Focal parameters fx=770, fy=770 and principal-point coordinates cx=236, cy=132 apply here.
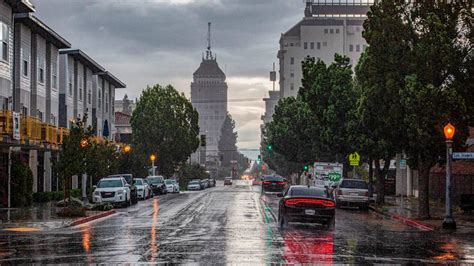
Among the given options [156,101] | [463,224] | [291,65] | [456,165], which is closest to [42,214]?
[463,224]

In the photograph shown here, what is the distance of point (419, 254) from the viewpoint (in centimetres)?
1962

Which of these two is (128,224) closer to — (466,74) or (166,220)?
(166,220)

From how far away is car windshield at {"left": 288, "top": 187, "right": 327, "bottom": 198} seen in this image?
1112 inches

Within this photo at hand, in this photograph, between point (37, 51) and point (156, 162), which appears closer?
point (37, 51)

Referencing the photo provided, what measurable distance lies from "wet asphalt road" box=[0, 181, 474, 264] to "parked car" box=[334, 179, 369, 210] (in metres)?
13.6

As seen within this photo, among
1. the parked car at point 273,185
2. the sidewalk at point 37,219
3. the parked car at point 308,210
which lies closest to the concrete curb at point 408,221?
the parked car at point 308,210

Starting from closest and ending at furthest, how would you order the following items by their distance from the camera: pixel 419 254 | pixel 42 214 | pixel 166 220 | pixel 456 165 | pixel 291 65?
pixel 419 254
pixel 166 220
pixel 42 214
pixel 456 165
pixel 291 65

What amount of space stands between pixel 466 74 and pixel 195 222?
13.1 metres

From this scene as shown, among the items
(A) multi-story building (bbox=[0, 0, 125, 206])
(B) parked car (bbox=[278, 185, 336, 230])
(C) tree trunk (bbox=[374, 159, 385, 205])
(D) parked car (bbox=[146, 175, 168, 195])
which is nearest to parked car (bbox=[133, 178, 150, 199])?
(A) multi-story building (bbox=[0, 0, 125, 206])

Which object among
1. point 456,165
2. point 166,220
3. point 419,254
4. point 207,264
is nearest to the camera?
point 207,264

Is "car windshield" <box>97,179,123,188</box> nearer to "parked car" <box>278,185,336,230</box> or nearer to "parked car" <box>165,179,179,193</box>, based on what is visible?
"parked car" <box>278,185,336,230</box>

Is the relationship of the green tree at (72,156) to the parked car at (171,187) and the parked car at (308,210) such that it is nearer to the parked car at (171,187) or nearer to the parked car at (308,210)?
the parked car at (308,210)

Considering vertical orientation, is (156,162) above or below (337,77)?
below

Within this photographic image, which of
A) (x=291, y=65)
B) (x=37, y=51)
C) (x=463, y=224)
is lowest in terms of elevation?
(x=463, y=224)
